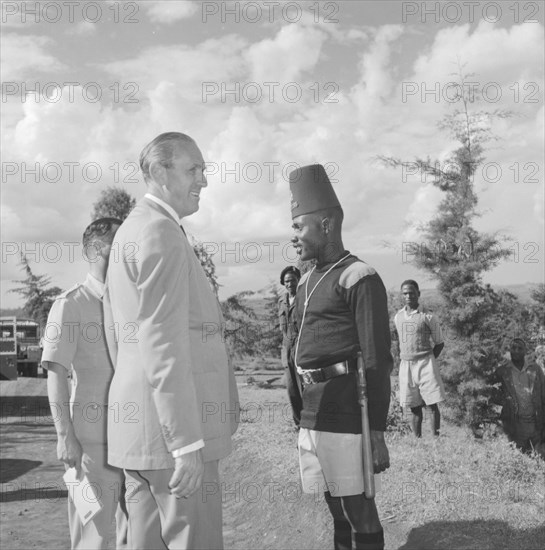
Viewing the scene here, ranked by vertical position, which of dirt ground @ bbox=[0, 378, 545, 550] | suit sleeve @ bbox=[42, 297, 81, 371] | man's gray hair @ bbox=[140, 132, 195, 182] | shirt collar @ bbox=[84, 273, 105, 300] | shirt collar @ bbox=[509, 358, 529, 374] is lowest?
dirt ground @ bbox=[0, 378, 545, 550]

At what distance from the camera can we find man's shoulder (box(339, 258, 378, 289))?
12.6 ft

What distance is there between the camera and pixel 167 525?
2723 mm

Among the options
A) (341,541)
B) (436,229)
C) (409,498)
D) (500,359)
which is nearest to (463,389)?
(500,359)

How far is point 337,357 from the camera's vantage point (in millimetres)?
3961

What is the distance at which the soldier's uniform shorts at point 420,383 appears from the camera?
9742 millimetres

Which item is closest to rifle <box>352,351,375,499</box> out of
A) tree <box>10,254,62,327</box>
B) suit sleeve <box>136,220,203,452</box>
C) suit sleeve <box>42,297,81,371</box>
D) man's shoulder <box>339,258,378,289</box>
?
man's shoulder <box>339,258,378,289</box>

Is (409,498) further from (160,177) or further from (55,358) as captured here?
(160,177)

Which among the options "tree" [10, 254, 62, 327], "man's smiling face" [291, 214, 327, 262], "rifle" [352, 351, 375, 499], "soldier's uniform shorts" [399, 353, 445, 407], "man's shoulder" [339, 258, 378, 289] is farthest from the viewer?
"tree" [10, 254, 62, 327]

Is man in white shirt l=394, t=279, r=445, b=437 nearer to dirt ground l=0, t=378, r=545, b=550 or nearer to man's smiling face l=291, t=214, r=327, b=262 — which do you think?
dirt ground l=0, t=378, r=545, b=550

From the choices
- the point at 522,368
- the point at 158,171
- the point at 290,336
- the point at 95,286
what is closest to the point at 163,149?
the point at 158,171

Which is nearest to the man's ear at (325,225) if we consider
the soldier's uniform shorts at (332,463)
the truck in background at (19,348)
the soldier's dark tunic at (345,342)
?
the soldier's dark tunic at (345,342)

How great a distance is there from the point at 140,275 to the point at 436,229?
946 cm

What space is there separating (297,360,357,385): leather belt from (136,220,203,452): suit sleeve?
4.52 feet

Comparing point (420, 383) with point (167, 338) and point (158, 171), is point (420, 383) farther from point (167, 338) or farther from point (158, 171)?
point (167, 338)
